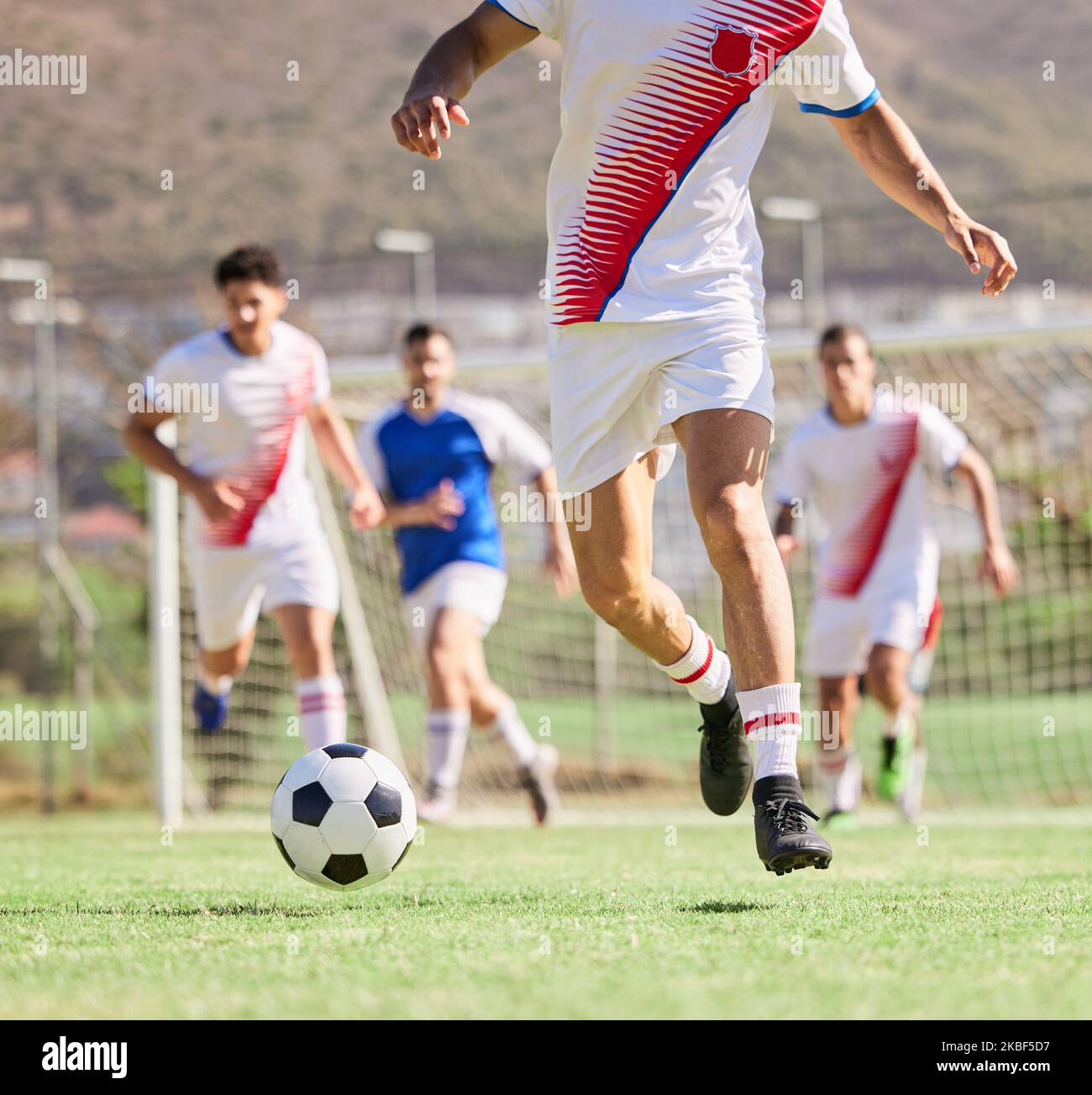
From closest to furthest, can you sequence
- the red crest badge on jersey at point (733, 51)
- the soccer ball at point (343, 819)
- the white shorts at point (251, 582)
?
the soccer ball at point (343, 819) → the red crest badge on jersey at point (733, 51) → the white shorts at point (251, 582)

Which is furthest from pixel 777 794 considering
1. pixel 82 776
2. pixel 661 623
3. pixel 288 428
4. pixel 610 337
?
pixel 82 776

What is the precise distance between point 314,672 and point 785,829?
3.58 metres

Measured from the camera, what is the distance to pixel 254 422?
23.5ft

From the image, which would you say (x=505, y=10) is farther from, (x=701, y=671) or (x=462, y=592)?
(x=462, y=592)

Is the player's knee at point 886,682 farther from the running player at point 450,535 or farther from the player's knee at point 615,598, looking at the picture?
the player's knee at point 615,598

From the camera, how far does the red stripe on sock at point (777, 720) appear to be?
12.0 ft

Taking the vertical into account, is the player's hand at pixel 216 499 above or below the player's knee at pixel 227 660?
above

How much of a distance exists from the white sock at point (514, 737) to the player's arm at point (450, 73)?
4.55 m

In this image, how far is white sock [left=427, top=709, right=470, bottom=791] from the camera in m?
7.87

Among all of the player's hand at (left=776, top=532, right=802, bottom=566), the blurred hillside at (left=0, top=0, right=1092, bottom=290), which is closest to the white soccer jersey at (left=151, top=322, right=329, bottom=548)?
the player's hand at (left=776, top=532, right=802, bottom=566)

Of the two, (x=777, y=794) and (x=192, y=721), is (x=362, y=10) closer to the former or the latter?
(x=192, y=721)

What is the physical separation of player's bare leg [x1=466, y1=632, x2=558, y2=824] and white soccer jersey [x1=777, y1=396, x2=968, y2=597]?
5.81 ft

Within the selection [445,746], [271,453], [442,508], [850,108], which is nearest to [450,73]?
[850,108]

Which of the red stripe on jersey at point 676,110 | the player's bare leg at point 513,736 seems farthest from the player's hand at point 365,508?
the red stripe on jersey at point 676,110
